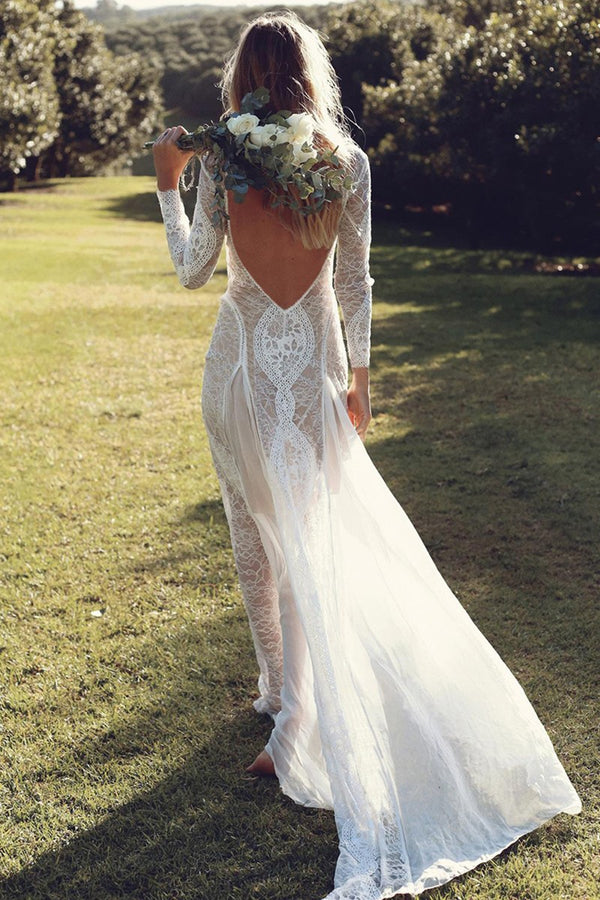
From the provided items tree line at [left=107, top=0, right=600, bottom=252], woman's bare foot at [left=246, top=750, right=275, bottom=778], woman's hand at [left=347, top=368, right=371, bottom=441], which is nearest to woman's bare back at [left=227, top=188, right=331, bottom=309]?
woman's hand at [left=347, top=368, right=371, bottom=441]

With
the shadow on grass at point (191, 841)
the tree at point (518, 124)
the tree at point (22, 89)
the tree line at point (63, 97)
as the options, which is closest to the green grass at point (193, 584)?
the shadow on grass at point (191, 841)

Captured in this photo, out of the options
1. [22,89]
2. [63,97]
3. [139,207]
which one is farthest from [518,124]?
[63,97]

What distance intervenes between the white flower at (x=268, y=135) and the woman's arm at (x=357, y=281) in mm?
314

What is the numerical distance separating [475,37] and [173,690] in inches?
574

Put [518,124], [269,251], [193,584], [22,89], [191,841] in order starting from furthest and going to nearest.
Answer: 1. [22,89]
2. [518,124]
3. [193,584]
4. [191,841]
5. [269,251]

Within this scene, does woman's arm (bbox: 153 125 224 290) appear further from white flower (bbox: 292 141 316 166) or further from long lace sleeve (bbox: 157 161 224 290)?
white flower (bbox: 292 141 316 166)

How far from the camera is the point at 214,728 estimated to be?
142 inches

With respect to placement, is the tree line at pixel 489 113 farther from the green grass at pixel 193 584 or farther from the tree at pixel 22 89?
the tree at pixel 22 89

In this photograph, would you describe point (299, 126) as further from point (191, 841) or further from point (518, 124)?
point (518, 124)

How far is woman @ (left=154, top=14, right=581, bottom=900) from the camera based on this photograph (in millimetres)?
2797

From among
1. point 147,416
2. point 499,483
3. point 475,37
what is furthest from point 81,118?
point 499,483

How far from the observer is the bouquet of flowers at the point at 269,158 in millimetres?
2707

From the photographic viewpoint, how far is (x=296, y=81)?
2.72 meters

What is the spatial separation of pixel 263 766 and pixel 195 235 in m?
1.78
